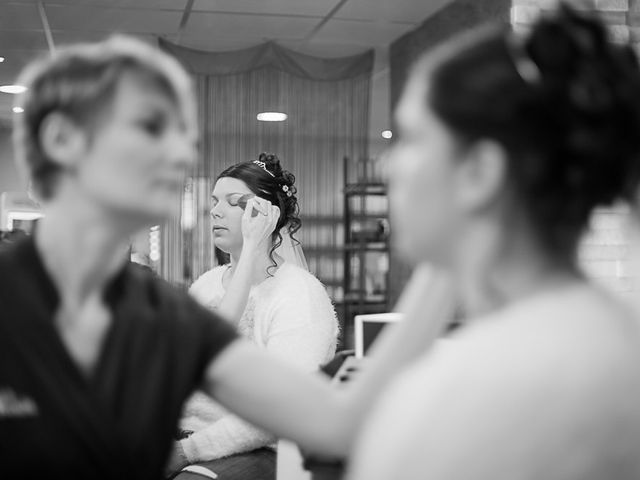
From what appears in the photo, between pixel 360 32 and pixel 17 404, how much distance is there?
5.21 metres

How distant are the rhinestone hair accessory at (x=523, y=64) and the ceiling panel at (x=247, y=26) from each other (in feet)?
15.9

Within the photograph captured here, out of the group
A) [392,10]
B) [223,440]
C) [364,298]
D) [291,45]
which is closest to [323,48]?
[291,45]

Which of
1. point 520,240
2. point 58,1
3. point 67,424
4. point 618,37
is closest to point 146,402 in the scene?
point 67,424

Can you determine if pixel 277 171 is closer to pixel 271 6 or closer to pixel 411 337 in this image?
pixel 411 337

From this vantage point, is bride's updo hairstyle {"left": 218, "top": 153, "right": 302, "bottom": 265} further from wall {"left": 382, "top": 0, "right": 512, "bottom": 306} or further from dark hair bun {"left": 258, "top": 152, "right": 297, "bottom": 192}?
wall {"left": 382, "top": 0, "right": 512, "bottom": 306}

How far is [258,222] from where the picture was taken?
256 cm

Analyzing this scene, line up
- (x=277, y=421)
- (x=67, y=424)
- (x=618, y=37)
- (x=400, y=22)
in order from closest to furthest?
(x=67, y=424) < (x=277, y=421) < (x=618, y=37) < (x=400, y=22)

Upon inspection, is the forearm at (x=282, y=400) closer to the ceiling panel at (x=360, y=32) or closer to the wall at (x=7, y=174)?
the ceiling panel at (x=360, y=32)

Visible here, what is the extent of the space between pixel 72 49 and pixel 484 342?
Result: 561 millimetres

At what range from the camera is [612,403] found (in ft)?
2.11

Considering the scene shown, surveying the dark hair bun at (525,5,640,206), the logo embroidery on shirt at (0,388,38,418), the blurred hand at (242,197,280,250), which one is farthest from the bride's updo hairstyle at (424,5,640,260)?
the blurred hand at (242,197,280,250)

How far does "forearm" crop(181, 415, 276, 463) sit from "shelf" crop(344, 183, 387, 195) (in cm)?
406

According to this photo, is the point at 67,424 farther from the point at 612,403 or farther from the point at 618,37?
the point at 618,37

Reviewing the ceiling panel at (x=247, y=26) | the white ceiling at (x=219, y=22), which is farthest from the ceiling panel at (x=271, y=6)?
the ceiling panel at (x=247, y=26)
